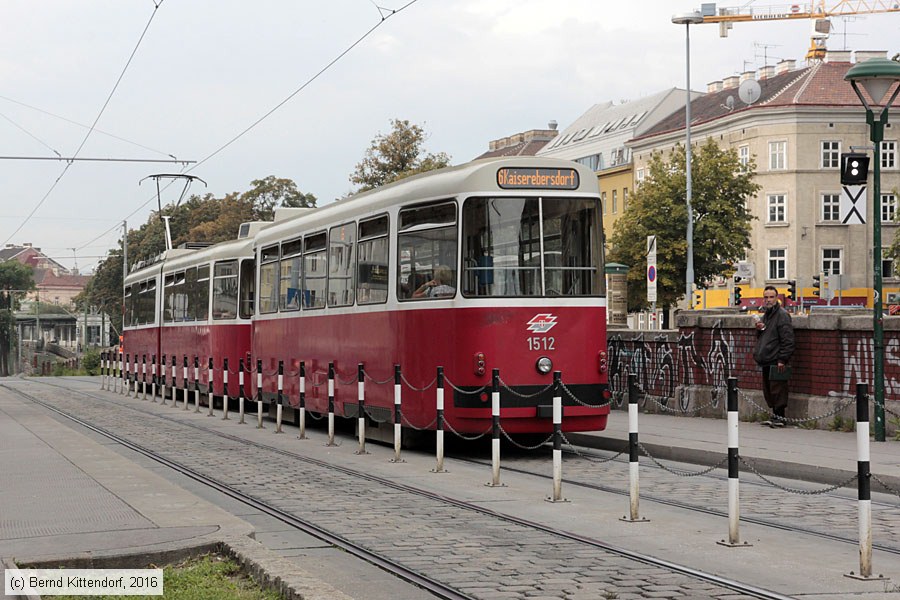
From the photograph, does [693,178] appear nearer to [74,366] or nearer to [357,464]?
[357,464]

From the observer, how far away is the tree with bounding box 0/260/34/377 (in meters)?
136

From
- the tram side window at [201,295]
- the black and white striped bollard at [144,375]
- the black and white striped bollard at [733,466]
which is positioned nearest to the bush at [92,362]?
the black and white striped bollard at [144,375]

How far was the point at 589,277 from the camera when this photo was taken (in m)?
15.9

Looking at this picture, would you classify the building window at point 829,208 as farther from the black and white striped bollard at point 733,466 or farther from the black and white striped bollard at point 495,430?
the black and white striped bollard at point 733,466

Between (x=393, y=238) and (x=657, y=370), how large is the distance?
26.2ft

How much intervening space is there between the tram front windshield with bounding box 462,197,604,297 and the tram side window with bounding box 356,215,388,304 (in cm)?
200

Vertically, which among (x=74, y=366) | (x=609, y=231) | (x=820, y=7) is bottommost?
(x=74, y=366)

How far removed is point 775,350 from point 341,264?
19.8 ft

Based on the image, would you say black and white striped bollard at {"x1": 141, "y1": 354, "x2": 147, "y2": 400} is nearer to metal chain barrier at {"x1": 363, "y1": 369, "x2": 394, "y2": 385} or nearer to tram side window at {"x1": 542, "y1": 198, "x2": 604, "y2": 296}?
metal chain barrier at {"x1": 363, "y1": 369, "x2": 394, "y2": 385}

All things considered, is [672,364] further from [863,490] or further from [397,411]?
[863,490]

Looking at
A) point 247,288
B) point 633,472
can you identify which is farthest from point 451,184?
point 247,288

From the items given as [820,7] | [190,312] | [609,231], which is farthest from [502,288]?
[820,7]

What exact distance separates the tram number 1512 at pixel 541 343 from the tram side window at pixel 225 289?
13.4 metres

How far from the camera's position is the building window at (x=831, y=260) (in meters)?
77.3
